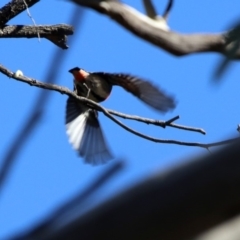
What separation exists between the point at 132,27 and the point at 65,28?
1471 mm

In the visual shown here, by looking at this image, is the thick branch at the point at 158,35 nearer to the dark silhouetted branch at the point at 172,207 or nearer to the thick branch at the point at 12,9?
the dark silhouetted branch at the point at 172,207

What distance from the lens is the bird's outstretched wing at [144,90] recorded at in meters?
2.49

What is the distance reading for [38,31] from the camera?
8.03 feet

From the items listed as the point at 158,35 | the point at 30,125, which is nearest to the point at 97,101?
the point at 158,35

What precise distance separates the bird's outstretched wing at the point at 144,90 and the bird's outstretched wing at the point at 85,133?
0.21m

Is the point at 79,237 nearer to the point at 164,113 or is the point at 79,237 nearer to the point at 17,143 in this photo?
the point at 17,143

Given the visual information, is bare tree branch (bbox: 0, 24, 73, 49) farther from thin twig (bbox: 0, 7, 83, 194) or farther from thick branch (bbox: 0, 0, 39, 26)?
thin twig (bbox: 0, 7, 83, 194)

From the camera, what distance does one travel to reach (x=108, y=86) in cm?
295

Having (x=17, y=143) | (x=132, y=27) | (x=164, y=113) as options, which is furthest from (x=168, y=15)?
(x=164, y=113)

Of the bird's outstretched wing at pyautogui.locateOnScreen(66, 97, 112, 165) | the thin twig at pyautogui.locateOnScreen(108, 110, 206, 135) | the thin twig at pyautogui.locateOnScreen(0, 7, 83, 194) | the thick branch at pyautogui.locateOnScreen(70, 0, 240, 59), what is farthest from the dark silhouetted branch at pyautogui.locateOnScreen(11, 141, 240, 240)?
the bird's outstretched wing at pyautogui.locateOnScreen(66, 97, 112, 165)

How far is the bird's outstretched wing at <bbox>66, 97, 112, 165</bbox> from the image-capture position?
9.37 feet

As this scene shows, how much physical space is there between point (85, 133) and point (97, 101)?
7.9 inches

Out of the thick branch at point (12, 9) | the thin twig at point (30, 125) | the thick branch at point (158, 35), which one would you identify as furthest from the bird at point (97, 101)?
the thin twig at point (30, 125)

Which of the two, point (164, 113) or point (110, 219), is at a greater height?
point (164, 113)
